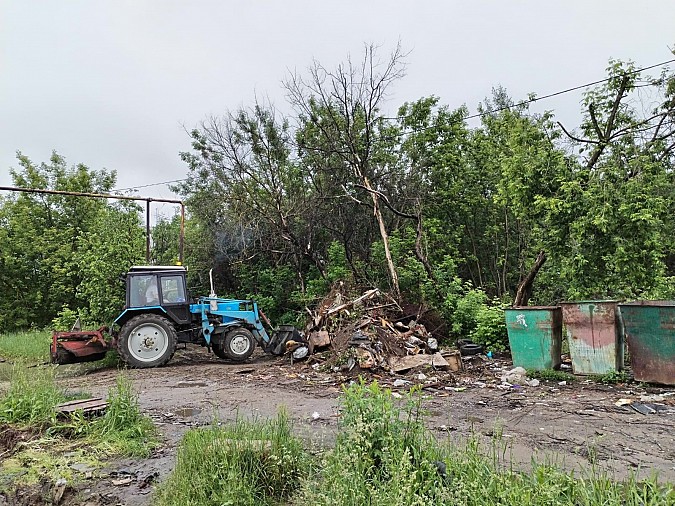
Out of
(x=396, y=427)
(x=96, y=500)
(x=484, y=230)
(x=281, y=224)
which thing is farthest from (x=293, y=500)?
(x=484, y=230)

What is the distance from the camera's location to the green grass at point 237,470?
3074 mm

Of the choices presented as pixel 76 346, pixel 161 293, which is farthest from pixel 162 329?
pixel 76 346

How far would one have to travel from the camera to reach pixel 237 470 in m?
3.20

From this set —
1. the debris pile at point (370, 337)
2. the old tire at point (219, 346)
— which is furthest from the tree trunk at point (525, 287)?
the old tire at point (219, 346)

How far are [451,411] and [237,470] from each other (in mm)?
3091

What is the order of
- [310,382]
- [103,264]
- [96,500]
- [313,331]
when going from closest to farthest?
1. [96,500]
2. [310,382]
3. [313,331]
4. [103,264]

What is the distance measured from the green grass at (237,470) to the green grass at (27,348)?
9.14 metres

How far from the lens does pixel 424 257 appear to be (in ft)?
39.0

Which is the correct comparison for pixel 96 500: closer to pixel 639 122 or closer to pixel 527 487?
pixel 527 487

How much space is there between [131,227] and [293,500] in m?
11.4

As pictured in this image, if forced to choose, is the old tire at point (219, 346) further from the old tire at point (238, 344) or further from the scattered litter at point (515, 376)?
the scattered litter at point (515, 376)

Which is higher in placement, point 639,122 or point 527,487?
point 639,122

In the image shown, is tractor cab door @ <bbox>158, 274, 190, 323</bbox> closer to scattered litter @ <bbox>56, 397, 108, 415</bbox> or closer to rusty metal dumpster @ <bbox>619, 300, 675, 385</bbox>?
scattered litter @ <bbox>56, 397, 108, 415</bbox>

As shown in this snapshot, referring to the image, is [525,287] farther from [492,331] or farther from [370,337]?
[370,337]
